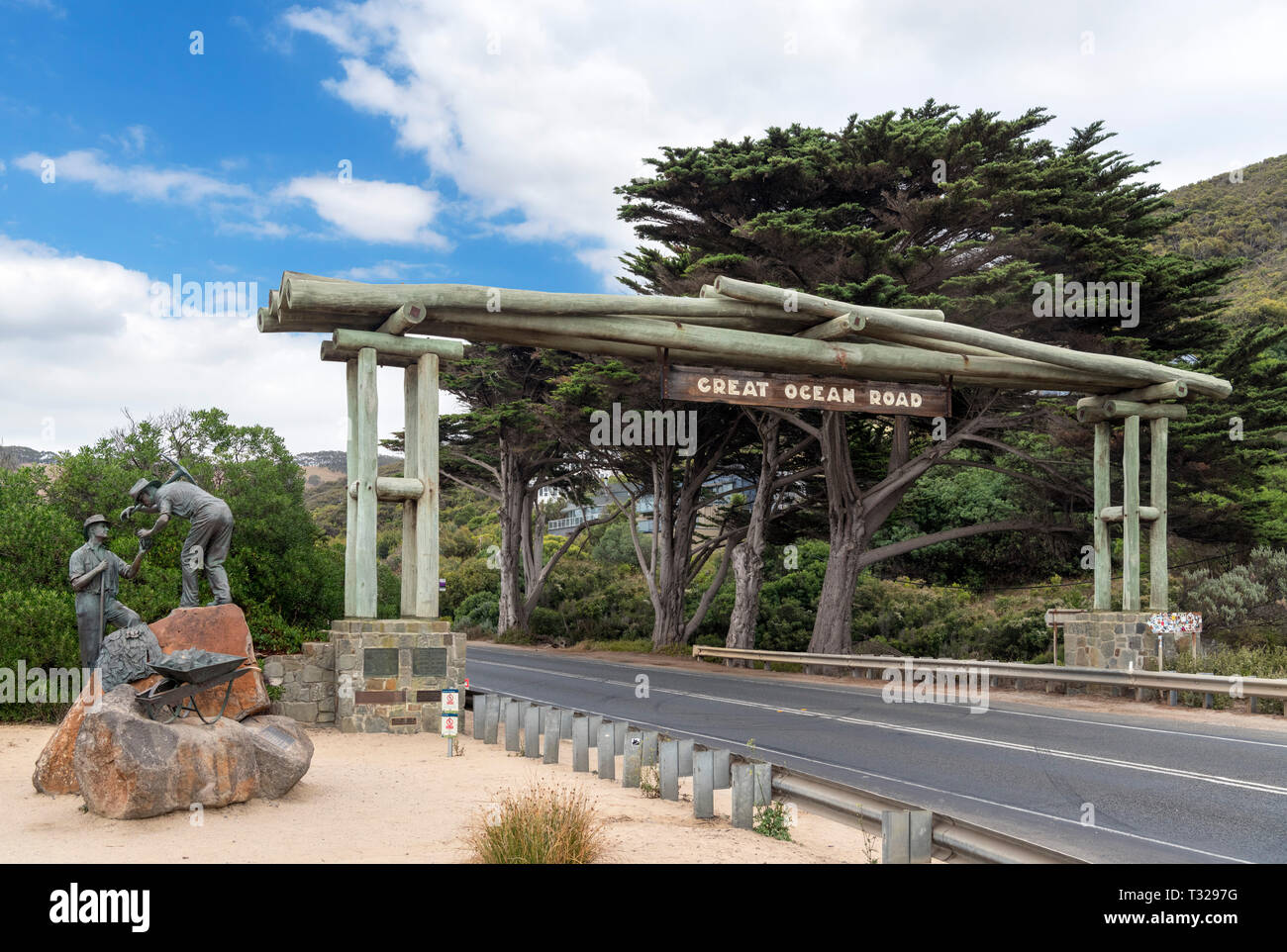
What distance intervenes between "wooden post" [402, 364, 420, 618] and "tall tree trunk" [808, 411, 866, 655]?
11.7 metres

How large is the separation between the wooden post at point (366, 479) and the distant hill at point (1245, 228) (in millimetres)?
41638

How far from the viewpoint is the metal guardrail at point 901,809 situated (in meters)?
5.73

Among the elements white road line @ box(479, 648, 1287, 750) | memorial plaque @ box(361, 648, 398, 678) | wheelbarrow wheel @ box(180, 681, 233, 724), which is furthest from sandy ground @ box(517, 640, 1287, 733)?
wheelbarrow wheel @ box(180, 681, 233, 724)

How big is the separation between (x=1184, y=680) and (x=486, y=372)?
909 inches

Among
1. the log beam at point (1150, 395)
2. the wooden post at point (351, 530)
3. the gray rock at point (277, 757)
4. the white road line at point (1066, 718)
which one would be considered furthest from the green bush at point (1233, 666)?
the gray rock at point (277, 757)

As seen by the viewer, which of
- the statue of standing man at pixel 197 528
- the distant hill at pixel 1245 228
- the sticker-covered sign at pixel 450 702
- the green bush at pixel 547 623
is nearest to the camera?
the statue of standing man at pixel 197 528

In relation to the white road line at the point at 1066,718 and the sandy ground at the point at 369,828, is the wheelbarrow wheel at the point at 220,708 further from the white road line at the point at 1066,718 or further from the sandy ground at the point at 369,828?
the white road line at the point at 1066,718

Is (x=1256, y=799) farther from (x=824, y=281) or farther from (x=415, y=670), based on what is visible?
(x=824, y=281)

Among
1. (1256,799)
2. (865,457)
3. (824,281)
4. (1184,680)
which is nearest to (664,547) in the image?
Answer: (865,457)

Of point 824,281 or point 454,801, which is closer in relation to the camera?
point 454,801

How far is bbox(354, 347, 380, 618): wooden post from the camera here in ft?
43.7

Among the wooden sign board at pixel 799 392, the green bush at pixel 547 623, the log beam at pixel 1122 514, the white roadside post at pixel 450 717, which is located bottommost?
the green bush at pixel 547 623

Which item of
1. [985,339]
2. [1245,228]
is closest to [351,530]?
[985,339]
